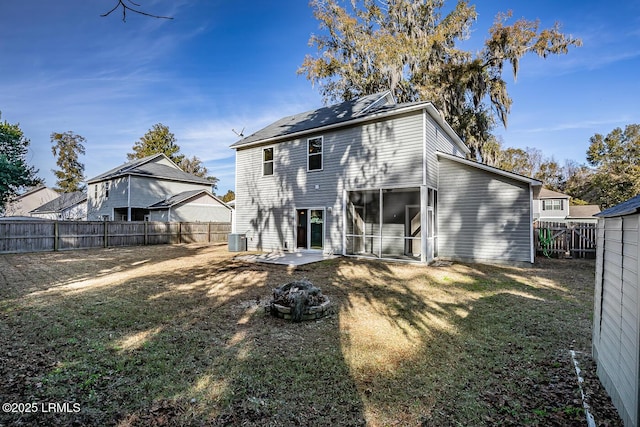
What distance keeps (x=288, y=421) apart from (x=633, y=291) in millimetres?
2971

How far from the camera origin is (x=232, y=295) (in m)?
6.55

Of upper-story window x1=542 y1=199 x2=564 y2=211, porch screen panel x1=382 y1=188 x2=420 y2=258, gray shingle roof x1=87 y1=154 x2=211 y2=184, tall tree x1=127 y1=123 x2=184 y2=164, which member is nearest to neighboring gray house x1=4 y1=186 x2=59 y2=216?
tall tree x1=127 y1=123 x2=184 y2=164

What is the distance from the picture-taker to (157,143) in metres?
41.6

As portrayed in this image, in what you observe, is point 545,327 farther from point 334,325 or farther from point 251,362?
point 251,362

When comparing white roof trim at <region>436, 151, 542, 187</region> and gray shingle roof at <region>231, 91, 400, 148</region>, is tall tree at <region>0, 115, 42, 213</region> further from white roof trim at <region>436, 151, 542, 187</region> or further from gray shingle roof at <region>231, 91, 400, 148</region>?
white roof trim at <region>436, 151, 542, 187</region>

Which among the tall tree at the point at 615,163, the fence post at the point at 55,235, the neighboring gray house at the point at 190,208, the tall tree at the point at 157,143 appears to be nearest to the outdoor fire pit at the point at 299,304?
the fence post at the point at 55,235

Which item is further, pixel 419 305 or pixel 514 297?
pixel 514 297

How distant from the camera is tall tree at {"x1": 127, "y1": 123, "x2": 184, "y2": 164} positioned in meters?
41.6

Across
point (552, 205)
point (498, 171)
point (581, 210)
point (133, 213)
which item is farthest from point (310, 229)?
point (581, 210)

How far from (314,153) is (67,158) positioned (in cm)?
4865

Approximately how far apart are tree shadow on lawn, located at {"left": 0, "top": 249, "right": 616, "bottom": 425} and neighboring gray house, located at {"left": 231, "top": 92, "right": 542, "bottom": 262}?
3.95 m

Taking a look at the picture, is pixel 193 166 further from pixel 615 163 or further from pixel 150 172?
pixel 615 163

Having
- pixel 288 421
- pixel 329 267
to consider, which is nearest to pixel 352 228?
pixel 329 267

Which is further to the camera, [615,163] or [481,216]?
→ [615,163]
